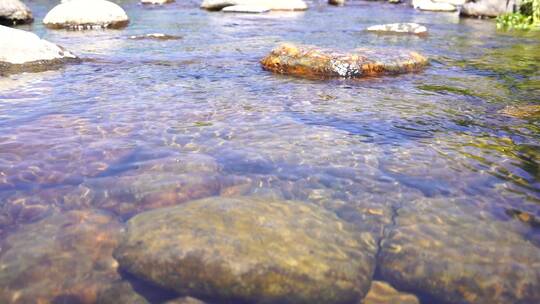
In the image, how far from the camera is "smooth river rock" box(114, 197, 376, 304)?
316 centimetres

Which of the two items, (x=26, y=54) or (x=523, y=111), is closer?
(x=523, y=111)

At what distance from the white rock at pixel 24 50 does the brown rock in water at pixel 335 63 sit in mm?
4768

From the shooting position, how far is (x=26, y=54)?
10.1 meters

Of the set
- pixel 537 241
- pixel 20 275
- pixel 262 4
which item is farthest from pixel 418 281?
pixel 262 4

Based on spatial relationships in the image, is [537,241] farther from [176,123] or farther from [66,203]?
[176,123]

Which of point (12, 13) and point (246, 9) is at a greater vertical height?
point (246, 9)

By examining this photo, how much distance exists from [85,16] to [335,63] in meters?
11.4

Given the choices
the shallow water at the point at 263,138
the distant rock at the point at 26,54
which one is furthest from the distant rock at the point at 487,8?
the distant rock at the point at 26,54

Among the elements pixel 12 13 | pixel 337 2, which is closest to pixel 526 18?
pixel 12 13

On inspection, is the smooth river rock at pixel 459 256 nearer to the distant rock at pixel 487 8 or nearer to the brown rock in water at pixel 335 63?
the brown rock in water at pixel 335 63

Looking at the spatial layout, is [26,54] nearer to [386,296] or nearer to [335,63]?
[335,63]

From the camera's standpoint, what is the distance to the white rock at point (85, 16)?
1683 cm

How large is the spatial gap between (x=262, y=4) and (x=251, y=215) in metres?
22.0

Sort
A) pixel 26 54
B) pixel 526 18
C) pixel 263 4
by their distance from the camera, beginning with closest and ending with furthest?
pixel 526 18 → pixel 26 54 → pixel 263 4
